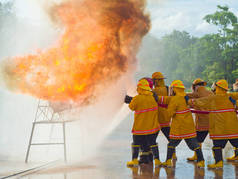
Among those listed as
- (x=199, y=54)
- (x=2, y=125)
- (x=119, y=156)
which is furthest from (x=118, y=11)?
(x=199, y=54)

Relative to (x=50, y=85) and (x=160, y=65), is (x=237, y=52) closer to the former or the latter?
(x=160, y=65)

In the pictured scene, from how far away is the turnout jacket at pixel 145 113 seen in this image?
24.2ft

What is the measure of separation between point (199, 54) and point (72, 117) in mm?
44676

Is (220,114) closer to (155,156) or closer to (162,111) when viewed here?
(162,111)

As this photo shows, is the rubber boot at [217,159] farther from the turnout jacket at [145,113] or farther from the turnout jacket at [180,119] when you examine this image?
the turnout jacket at [145,113]

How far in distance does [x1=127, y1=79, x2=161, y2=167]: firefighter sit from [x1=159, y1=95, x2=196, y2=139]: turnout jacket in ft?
1.16

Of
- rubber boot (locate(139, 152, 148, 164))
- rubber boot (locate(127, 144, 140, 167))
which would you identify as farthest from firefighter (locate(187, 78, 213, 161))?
rubber boot (locate(127, 144, 140, 167))

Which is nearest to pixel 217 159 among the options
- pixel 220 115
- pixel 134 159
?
pixel 220 115

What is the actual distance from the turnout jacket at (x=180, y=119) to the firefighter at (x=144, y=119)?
1.16 feet

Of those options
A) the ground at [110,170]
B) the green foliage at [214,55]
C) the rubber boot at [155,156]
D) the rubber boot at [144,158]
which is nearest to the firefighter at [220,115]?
the ground at [110,170]

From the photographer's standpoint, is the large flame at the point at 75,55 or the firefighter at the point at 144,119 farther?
the large flame at the point at 75,55

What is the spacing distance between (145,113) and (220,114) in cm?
147

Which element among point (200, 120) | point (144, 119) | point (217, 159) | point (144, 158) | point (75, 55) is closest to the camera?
point (217, 159)

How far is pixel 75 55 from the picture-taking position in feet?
27.4
